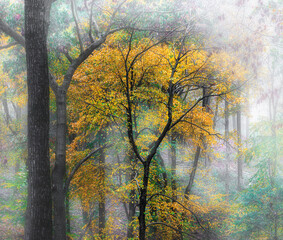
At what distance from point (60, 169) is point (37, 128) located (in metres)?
3.07

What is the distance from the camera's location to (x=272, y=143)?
36.4ft

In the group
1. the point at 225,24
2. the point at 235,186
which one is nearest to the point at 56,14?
the point at 225,24

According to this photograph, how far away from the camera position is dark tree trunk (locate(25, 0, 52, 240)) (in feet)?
15.3

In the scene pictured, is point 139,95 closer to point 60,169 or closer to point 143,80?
point 143,80

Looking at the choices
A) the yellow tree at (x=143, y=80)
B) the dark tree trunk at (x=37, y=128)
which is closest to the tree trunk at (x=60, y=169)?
the yellow tree at (x=143, y=80)

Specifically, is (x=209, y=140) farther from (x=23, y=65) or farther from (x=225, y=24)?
(x=23, y=65)

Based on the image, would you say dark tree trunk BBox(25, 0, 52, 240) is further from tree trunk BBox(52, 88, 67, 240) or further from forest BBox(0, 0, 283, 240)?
tree trunk BBox(52, 88, 67, 240)

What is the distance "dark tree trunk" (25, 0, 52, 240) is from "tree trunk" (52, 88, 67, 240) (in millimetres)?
2678

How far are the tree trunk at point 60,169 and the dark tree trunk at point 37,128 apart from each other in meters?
2.68

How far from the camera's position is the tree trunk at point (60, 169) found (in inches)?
294

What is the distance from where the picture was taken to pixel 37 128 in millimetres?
4727

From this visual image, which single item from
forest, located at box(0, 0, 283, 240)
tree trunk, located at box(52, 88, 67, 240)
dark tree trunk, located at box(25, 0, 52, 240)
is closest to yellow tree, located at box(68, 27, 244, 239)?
forest, located at box(0, 0, 283, 240)

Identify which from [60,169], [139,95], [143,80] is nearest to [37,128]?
[60,169]

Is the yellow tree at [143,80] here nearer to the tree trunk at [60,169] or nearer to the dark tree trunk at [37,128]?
the tree trunk at [60,169]
